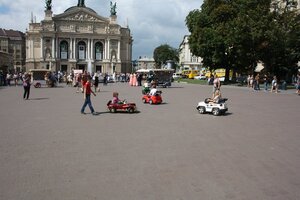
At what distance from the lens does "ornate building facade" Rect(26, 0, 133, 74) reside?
106 meters

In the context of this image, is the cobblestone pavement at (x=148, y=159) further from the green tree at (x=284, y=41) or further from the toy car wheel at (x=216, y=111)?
the green tree at (x=284, y=41)

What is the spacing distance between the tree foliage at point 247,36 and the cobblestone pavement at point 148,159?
3019cm

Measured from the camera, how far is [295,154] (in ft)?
27.3

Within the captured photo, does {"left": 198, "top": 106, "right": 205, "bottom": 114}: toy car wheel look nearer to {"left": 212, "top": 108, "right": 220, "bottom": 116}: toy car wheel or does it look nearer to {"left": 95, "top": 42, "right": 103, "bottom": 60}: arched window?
{"left": 212, "top": 108, "right": 220, "bottom": 116}: toy car wheel

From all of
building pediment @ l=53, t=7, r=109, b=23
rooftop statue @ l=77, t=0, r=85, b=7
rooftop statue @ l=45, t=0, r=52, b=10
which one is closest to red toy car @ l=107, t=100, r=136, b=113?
building pediment @ l=53, t=7, r=109, b=23

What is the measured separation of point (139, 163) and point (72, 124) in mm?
5692

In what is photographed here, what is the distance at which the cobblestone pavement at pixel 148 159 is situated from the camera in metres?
5.77

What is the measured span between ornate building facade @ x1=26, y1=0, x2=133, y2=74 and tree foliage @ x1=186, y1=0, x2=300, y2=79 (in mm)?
60398

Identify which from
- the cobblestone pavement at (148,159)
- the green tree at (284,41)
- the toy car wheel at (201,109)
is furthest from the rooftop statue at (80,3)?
the cobblestone pavement at (148,159)

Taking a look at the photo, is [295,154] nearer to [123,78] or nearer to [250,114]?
[250,114]

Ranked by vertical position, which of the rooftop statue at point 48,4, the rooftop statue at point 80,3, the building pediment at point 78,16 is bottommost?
the building pediment at point 78,16

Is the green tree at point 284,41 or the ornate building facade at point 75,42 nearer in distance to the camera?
the green tree at point 284,41

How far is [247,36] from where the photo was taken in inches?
1634

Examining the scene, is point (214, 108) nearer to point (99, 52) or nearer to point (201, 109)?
point (201, 109)
